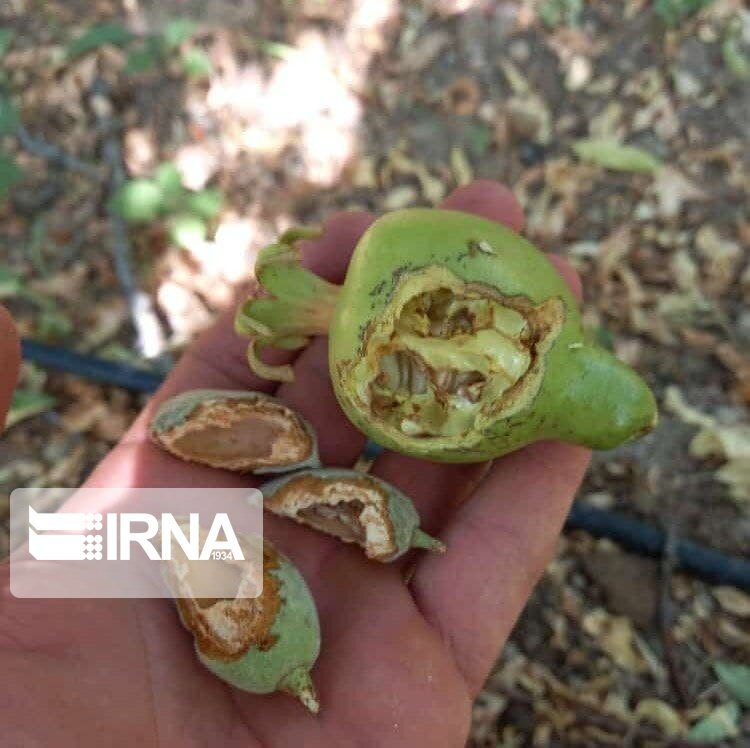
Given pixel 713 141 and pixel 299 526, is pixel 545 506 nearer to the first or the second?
pixel 299 526

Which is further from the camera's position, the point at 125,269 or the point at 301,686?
the point at 125,269

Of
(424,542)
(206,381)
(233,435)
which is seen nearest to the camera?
(424,542)

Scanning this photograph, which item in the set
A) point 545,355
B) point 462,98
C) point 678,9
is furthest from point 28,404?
point 678,9

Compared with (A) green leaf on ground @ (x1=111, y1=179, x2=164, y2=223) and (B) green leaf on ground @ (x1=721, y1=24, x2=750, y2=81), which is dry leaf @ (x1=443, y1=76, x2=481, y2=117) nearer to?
(B) green leaf on ground @ (x1=721, y1=24, x2=750, y2=81)

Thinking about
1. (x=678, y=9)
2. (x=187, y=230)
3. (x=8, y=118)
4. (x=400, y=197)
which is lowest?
(x=187, y=230)

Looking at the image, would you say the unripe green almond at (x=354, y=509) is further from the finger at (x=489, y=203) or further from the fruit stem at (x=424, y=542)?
the finger at (x=489, y=203)

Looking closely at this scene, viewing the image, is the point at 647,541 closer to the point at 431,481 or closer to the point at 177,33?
the point at 431,481

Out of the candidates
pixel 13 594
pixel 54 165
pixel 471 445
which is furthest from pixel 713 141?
pixel 13 594
